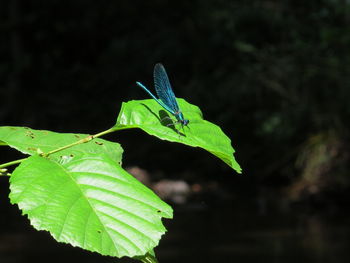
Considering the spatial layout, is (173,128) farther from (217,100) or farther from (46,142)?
(217,100)

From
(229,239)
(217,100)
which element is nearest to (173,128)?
(229,239)

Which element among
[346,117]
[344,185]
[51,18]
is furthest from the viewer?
[51,18]

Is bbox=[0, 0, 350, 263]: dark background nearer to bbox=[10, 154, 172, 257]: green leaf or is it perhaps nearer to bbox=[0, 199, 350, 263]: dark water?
bbox=[0, 199, 350, 263]: dark water

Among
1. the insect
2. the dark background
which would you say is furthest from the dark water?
the insect

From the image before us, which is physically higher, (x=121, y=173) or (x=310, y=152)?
(x=310, y=152)

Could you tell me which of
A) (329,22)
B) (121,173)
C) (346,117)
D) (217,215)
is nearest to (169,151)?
(217,215)

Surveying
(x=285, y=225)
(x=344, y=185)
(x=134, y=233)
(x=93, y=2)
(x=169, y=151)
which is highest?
(x=93, y=2)

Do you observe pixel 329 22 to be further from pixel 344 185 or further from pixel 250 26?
pixel 344 185

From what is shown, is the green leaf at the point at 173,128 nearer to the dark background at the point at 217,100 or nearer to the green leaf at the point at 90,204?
the green leaf at the point at 90,204

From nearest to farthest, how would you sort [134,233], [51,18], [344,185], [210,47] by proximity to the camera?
[134,233], [344,185], [210,47], [51,18]
